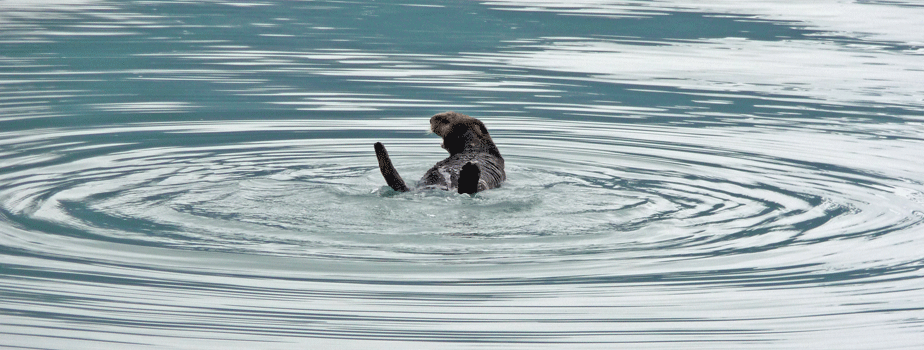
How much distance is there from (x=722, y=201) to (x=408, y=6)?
14.1m

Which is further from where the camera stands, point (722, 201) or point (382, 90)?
point (382, 90)

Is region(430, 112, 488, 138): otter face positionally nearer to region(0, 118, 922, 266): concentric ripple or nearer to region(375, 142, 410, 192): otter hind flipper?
region(0, 118, 922, 266): concentric ripple

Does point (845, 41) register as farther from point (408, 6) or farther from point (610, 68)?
point (408, 6)

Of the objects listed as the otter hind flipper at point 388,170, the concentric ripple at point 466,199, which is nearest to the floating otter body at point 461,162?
the otter hind flipper at point 388,170

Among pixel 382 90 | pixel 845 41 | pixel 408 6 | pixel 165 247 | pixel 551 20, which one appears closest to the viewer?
pixel 165 247

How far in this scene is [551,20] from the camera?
17391mm

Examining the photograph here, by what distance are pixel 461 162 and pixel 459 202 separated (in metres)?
0.79

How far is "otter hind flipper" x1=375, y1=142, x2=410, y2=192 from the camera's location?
583 cm

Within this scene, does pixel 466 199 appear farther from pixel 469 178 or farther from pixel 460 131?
pixel 460 131

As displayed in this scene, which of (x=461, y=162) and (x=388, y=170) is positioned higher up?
(x=388, y=170)

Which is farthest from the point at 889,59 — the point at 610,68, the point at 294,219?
the point at 294,219

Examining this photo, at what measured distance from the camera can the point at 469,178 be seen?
590 centimetres

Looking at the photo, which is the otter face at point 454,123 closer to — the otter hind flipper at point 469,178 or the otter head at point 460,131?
the otter head at point 460,131

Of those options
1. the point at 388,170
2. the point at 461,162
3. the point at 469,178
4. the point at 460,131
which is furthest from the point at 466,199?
the point at 460,131
